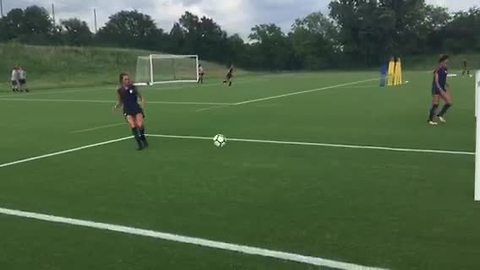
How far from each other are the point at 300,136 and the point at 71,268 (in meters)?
8.97

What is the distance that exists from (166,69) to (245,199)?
151ft

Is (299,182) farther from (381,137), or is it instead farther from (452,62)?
(452,62)

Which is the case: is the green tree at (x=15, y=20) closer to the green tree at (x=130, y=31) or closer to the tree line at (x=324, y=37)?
the tree line at (x=324, y=37)

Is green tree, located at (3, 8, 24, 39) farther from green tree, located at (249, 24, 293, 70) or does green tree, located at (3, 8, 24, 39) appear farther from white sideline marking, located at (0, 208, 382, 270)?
white sideline marking, located at (0, 208, 382, 270)

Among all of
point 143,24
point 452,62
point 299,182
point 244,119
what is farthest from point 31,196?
point 143,24

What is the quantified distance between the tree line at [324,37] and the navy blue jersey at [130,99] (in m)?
78.9

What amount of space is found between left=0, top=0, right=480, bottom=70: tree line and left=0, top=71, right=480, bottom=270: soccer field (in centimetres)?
7885

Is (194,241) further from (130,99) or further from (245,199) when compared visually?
(130,99)

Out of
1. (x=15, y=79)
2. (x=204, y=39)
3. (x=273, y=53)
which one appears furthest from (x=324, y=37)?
(x=15, y=79)

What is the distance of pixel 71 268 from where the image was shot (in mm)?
5355

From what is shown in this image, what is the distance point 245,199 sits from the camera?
25.3 ft

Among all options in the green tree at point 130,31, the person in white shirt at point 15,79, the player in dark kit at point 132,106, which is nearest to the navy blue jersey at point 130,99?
the player in dark kit at point 132,106

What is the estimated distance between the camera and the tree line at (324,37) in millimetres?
93250

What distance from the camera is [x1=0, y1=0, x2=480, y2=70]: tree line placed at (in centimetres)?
9325
